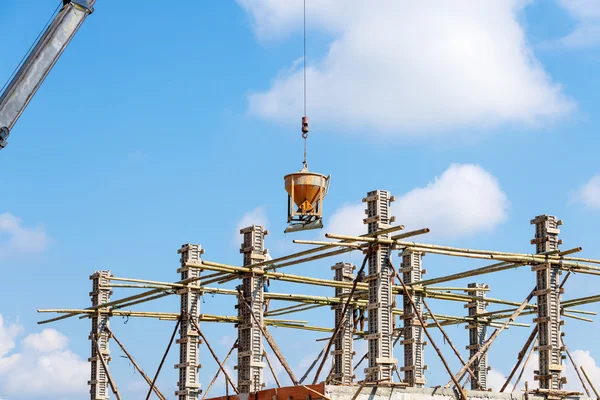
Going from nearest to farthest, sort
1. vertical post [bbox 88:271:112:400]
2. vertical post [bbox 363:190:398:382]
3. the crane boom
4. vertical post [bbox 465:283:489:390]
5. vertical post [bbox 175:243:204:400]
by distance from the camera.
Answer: the crane boom
vertical post [bbox 363:190:398:382]
vertical post [bbox 175:243:204:400]
vertical post [bbox 88:271:112:400]
vertical post [bbox 465:283:489:390]

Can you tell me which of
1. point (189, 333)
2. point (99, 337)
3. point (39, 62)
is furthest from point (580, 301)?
point (39, 62)

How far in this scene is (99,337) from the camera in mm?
45594

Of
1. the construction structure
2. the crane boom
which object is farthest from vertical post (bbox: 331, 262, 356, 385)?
the crane boom

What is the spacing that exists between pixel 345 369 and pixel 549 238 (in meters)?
12.9

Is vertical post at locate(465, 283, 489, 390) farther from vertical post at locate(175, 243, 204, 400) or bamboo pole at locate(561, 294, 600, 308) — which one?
vertical post at locate(175, 243, 204, 400)

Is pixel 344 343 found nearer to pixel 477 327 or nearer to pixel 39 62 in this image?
pixel 477 327

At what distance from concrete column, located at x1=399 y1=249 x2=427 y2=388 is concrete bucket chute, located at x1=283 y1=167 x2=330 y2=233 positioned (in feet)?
30.1

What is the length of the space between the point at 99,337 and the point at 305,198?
1637cm

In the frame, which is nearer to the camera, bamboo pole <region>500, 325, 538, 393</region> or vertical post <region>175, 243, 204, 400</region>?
bamboo pole <region>500, 325, 538, 393</region>

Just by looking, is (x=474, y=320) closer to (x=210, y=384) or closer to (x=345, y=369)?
(x=345, y=369)

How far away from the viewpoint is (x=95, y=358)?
151ft

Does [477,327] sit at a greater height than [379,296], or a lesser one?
greater

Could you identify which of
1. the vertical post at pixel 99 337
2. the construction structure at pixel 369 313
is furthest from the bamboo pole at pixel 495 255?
the vertical post at pixel 99 337

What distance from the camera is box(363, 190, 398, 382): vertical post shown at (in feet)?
100
